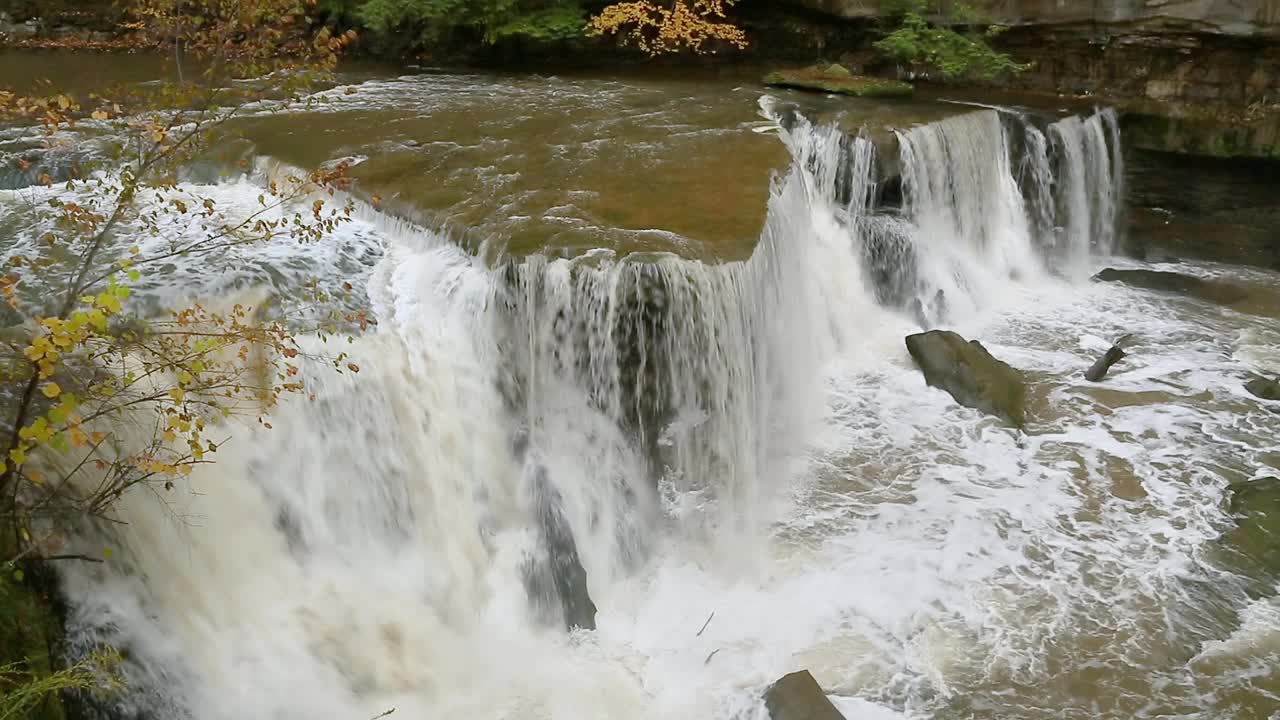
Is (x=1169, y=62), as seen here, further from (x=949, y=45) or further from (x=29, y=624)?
(x=29, y=624)

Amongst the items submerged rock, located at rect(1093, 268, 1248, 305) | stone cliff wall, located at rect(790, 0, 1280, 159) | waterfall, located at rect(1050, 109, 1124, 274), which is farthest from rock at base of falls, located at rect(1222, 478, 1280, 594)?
stone cliff wall, located at rect(790, 0, 1280, 159)

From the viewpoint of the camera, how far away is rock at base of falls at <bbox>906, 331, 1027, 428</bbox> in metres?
8.05

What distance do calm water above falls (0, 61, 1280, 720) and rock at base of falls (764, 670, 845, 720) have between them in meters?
0.25

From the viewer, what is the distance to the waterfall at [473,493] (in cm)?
491

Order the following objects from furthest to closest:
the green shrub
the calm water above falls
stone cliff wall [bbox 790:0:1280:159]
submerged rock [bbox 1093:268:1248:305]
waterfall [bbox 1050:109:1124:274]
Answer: the green shrub
waterfall [bbox 1050:109:1124:274]
stone cliff wall [bbox 790:0:1280:159]
submerged rock [bbox 1093:268:1248:305]
the calm water above falls

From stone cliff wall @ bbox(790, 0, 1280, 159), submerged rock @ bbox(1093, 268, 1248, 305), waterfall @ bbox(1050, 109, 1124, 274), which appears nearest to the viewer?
submerged rock @ bbox(1093, 268, 1248, 305)

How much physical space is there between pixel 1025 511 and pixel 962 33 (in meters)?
8.17

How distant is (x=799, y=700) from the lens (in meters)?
5.03

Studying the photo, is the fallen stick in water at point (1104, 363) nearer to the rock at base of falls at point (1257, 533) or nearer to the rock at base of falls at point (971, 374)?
the rock at base of falls at point (971, 374)

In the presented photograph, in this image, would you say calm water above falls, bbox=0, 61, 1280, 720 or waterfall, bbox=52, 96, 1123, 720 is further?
calm water above falls, bbox=0, 61, 1280, 720

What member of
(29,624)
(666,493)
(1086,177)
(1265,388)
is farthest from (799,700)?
(1086,177)

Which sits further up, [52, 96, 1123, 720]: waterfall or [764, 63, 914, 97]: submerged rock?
[764, 63, 914, 97]: submerged rock

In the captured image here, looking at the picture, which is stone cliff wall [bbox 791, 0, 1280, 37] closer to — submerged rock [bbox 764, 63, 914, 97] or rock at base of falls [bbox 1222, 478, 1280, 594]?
submerged rock [bbox 764, 63, 914, 97]

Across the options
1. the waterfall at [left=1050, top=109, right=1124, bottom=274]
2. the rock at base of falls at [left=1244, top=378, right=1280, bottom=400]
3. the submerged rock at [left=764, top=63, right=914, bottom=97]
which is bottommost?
the rock at base of falls at [left=1244, top=378, right=1280, bottom=400]
